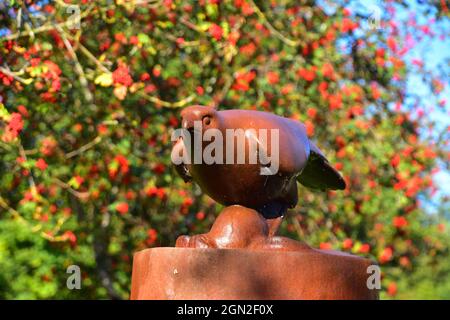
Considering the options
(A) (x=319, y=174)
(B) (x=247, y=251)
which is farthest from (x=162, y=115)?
(B) (x=247, y=251)

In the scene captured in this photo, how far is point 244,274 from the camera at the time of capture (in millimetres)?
3326

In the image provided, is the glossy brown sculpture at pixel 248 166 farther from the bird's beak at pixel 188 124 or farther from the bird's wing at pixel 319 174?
the bird's wing at pixel 319 174

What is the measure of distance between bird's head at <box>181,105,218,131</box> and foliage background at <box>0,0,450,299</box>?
7.72 ft

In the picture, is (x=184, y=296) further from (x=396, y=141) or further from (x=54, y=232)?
(x=396, y=141)

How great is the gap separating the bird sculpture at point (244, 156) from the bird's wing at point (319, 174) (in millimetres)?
300

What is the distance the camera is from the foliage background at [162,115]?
6.03 m

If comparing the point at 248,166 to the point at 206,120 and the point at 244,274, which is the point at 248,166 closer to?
the point at 206,120

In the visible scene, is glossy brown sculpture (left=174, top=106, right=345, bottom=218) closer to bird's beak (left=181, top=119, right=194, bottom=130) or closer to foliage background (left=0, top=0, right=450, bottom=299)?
bird's beak (left=181, top=119, right=194, bottom=130)

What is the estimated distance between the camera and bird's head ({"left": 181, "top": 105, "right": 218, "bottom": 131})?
3.48 meters

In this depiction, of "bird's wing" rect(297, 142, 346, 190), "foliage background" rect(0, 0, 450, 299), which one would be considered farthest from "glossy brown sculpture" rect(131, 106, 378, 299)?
"foliage background" rect(0, 0, 450, 299)

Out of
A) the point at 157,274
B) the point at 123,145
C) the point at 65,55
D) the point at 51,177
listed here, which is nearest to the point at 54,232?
the point at 51,177

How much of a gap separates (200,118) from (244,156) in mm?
274

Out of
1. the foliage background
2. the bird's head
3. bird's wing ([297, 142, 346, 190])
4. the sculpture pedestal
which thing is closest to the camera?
the sculpture pedestal

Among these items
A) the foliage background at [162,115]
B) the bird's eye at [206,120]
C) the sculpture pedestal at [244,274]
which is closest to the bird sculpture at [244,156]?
the bird's eye at [206,120]
